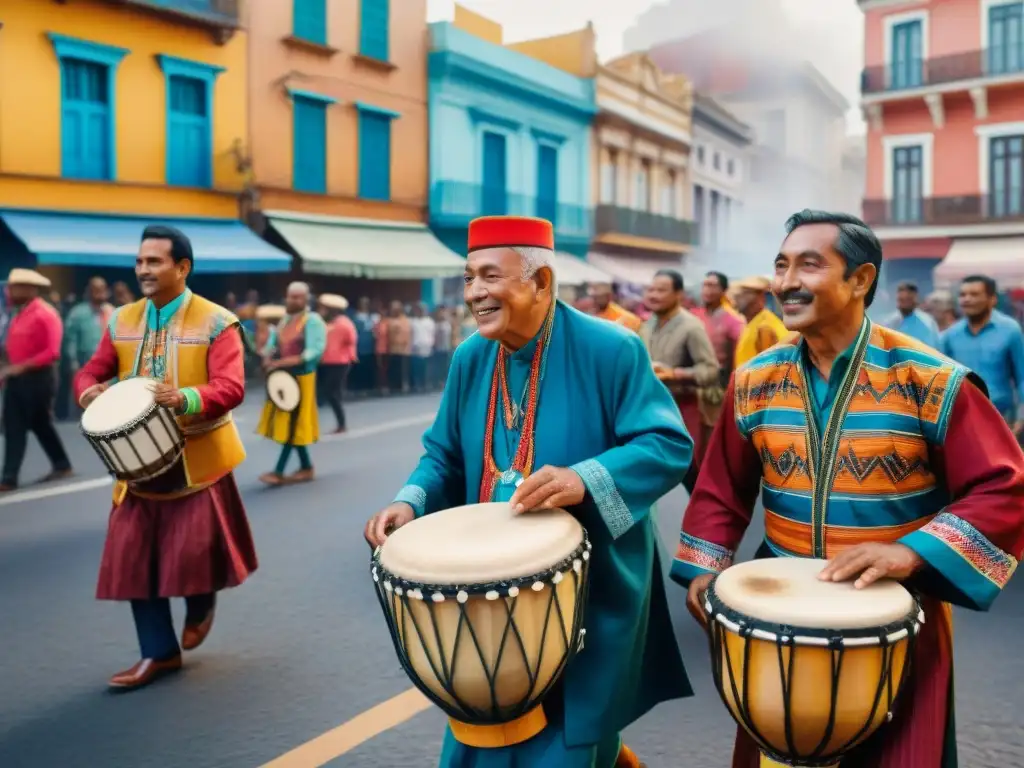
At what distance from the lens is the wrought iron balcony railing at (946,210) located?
2775 centimetres

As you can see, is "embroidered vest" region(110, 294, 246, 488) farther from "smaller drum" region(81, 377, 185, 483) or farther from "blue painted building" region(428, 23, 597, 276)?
"blue painted building" region(428, 23, 597, 276)

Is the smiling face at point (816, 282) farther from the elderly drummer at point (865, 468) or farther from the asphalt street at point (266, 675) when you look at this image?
the asphalt street at point (266, 675)

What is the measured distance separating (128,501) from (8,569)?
7.78 ft

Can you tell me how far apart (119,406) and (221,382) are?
0.43 m

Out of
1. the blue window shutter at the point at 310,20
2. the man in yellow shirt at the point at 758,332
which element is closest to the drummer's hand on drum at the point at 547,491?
the man in yellow shirt at the point at 758,332

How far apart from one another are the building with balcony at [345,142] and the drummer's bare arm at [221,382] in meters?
15.9

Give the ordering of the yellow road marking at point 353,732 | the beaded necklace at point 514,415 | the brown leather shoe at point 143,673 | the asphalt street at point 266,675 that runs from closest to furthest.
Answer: the beaded necklace at point 514,415, the yellow road marking at point 353,732, the asphalt street at point 266,675, the brown leather shoe at point 143,673

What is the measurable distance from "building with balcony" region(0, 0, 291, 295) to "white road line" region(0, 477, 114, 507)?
7.56 meters

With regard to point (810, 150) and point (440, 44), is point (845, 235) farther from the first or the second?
point (810, 150)

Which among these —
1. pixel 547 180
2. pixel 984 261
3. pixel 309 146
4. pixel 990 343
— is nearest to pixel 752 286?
pixel 990 343

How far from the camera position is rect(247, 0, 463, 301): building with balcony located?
69.3 feet

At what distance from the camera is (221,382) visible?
461cm

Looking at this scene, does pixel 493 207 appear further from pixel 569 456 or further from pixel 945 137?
pixel 569 456

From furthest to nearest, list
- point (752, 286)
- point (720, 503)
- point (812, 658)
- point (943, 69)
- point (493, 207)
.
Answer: point (943, 69), point (493, 207), point (752, 286), point (720, 503), point (812, 658)
